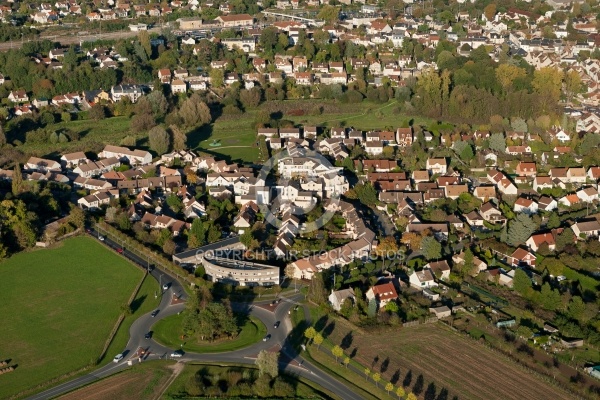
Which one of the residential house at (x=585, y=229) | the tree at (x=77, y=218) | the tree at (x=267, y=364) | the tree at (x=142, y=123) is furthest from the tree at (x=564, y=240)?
the tree at (x=142, y=123)

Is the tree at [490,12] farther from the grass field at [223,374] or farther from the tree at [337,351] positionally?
the grass field at [223,374]

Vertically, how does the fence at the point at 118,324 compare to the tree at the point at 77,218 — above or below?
below

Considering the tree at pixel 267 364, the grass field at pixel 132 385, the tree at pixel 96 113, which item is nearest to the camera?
the grass field at pixel 132 385

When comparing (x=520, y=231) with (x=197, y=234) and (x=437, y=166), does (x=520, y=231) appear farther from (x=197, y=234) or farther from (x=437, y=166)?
(x=197, y=234)

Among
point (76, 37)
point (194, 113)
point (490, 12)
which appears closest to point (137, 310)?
point (194, 113)

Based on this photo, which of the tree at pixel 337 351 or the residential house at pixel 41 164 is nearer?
the tree at pixel 337 351

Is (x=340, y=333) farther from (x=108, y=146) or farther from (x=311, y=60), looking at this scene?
(x=311, y=60)
